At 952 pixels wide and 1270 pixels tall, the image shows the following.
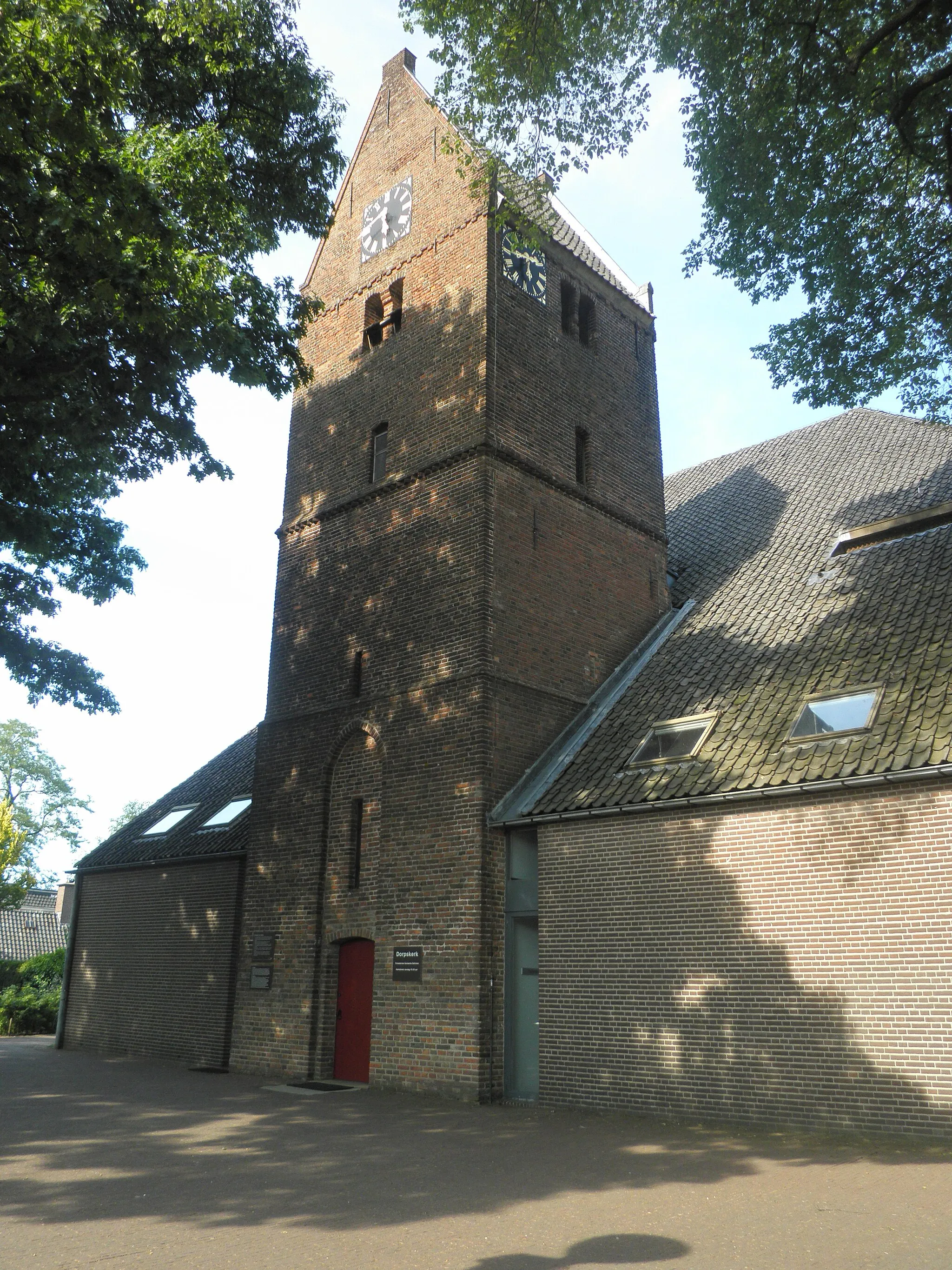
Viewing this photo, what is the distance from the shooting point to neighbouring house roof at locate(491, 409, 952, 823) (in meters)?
11.3

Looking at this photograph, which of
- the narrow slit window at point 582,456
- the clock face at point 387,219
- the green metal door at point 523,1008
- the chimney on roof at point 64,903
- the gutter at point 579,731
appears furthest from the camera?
the chimney on roof at point 64,903

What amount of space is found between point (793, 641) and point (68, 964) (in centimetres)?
1747

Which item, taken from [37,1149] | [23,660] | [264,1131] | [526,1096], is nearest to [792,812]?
[526,1096]

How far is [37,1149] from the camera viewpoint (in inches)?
356

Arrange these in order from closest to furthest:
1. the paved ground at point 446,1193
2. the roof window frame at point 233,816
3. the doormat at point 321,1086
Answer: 1. the paved ground at point 446,1193
2. the doormat at point 321,1086
3. the roof window frame at point 233,816

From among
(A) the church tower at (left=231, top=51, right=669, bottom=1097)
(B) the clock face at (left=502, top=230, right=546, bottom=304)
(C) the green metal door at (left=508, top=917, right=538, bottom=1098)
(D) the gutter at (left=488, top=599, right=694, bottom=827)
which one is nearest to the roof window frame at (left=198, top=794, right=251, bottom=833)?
(A) the church tower at (left=231, top=51, right=669, bottom=1097)

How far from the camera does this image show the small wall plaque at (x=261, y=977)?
15773mm

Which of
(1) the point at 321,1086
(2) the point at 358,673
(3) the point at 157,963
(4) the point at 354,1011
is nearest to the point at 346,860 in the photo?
(4) the point at 354,1011

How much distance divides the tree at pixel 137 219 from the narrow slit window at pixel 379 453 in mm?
3700

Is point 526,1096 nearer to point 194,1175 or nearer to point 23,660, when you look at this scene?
point 194,1175

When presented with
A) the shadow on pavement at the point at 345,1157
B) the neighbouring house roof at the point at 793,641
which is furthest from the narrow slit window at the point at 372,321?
the shadow on pavement at the point at 345,1157

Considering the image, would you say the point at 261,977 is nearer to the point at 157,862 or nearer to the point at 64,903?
the point at 157,862

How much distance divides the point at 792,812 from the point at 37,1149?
8.63 metres

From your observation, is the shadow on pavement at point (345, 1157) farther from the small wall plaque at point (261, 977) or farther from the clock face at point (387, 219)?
the clock face at point (387, 219)
